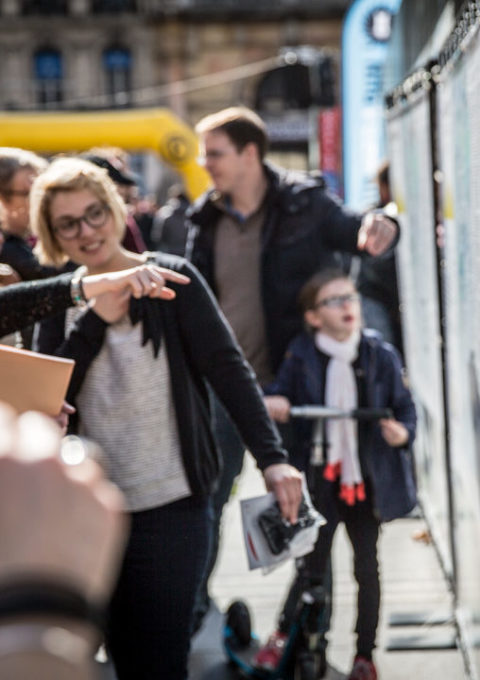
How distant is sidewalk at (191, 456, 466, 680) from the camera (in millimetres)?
4410

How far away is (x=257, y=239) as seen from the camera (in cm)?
448

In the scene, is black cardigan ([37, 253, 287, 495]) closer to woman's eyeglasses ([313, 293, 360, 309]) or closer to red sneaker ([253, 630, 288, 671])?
woman's eyeglasses ([313, 293, 360, 309])

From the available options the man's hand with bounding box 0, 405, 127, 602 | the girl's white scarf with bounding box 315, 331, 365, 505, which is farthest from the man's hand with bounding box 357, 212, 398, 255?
the man's hand with bounding box 0, 405, 127, 602

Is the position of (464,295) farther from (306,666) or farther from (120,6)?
(120,6)

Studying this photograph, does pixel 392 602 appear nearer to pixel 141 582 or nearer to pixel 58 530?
pixel 141 582

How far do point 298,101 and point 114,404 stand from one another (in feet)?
66.1

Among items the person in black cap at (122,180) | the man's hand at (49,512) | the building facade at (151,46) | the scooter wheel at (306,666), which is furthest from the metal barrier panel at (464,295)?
the building facade at (151,46)

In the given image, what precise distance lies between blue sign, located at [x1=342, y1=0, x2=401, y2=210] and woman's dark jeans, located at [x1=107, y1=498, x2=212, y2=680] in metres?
6.19

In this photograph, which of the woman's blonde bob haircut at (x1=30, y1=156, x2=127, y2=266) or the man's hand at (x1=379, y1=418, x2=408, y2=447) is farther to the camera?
the man's hand at (x1=379, y1=418, x2=408, y2=447)

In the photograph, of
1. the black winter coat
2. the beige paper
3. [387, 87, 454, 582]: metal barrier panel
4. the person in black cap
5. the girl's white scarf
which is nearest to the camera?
the beige paper

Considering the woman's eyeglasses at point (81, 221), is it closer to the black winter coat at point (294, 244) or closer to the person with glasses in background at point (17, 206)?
the person with glasses in background at point (17, 206)

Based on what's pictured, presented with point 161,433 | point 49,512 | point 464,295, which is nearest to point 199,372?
point 161,433

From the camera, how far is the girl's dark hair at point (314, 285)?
4219 millimetres

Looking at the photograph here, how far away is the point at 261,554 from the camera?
3135 millimetres
